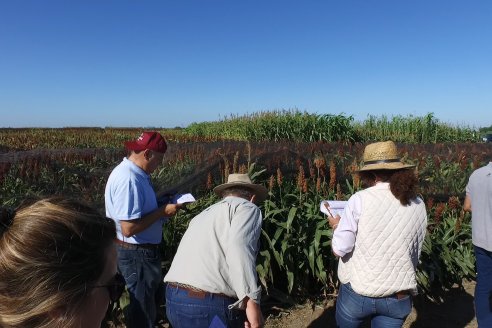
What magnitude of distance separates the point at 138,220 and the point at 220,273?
0.99m

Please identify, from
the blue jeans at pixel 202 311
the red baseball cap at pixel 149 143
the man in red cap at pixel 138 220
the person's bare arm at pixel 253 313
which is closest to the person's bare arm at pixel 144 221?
the man in red cap at pixel 138 220

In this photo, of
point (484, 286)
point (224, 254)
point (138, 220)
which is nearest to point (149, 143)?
point (138, 220)

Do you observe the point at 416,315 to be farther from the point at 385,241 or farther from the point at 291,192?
the point at 385,241

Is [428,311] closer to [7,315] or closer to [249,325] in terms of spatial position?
[249,325]

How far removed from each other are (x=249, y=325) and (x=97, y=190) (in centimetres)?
369

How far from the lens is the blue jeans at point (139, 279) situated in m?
3.22

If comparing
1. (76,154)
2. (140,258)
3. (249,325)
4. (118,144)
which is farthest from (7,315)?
(118,144)

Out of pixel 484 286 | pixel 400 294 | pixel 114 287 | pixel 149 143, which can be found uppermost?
pixel 149 143

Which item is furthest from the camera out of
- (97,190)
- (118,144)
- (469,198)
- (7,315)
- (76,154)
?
(118,144)

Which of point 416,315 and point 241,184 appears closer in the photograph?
point 241,184

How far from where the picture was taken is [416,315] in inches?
181

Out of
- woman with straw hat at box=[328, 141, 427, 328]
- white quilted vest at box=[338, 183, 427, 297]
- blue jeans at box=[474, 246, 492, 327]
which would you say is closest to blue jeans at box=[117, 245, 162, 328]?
woman with straw hat at box=[328, 141, 427, 328]

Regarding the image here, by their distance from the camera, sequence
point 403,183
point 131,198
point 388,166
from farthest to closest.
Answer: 1. point 131,198
2. point 388,166
3. point 403,183

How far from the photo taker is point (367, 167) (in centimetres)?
278
